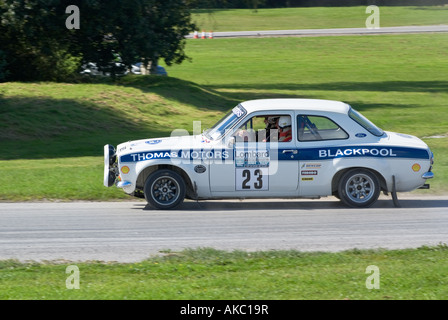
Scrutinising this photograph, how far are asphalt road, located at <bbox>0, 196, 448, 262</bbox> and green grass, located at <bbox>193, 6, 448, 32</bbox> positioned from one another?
168ft

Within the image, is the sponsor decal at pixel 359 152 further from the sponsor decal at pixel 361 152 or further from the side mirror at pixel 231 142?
the side mirror at pixel 231 142

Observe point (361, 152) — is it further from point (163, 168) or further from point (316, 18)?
point (316, 18)

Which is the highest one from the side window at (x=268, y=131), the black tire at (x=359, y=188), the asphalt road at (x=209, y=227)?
the side window at (x=268, y=131)

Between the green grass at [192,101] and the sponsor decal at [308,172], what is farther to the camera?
the green grass at [192,101]

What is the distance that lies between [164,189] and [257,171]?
1.50m

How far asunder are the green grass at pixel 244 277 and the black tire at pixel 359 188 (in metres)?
2.52

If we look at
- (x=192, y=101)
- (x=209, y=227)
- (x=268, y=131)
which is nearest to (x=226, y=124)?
(x=268, y=131)

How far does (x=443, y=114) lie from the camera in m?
25.4

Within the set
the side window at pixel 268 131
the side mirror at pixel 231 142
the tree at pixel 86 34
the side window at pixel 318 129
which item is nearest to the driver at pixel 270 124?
the side window at pixel 268 131

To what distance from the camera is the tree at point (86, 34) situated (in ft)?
80.0

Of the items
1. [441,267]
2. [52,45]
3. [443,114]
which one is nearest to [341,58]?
[443,114]

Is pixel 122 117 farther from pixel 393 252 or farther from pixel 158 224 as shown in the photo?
pixel 393 252

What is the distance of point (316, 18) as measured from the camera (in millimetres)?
68500

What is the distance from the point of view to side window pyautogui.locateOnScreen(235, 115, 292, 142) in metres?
11.0
